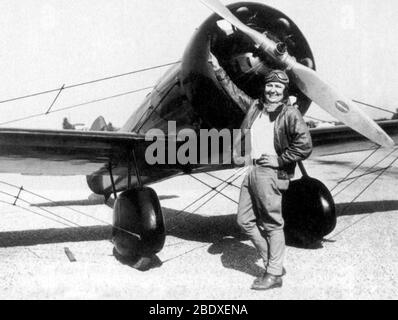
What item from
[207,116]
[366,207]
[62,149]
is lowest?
[366,207]

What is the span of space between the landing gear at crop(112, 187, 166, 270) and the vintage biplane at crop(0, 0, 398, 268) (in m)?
0.01

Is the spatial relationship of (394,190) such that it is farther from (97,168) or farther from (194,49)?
(194,49)

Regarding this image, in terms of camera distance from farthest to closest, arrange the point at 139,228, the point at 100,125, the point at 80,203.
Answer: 1. the point at 80,203
2. the point at 100,125
3. the point at 139,228

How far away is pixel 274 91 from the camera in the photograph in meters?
3.91

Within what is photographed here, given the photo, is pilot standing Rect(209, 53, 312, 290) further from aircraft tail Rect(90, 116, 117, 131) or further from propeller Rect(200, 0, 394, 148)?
aircraft tail Rect(90, 116, 117, 131)

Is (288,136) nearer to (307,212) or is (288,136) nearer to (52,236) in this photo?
(307,212)

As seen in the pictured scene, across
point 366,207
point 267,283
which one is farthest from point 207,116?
point 366,207

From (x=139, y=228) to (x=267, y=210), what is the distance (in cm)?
162

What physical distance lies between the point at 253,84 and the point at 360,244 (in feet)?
8.85

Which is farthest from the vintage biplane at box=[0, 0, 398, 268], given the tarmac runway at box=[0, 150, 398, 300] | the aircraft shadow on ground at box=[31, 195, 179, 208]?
the aircraft shadow on ground at box=[31, 195, 179, 208]

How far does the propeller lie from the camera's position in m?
A: 4.21

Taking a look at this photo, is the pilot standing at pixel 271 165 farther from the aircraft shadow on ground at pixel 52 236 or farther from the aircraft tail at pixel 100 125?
the aircraft tail at pixel 100 125

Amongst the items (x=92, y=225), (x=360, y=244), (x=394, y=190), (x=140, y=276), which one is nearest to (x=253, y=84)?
(x=140, y=276)

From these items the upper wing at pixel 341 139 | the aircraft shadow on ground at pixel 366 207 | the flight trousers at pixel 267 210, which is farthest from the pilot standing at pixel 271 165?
the aircraft shadow on ground at pixel 366 207
